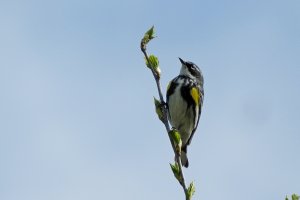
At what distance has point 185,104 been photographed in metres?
9.58

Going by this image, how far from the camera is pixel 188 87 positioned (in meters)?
9.87

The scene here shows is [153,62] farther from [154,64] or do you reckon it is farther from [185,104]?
[185,104]

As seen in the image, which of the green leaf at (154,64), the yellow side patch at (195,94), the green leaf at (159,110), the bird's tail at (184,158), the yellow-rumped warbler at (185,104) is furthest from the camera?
the bird's tail at (184,158)

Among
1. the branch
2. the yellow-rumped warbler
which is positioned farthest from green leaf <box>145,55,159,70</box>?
the yellow-rumped warbler

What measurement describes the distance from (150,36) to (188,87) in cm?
492

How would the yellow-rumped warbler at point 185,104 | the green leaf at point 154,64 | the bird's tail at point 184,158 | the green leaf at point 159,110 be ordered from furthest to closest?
1. the bird's tail at point 184,158
2. the yellow-rumped warbler at point 185,104
3. the green leaf at point 154,64
4. the green leaf at point 159,110

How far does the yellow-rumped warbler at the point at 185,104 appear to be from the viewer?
31.1 feet

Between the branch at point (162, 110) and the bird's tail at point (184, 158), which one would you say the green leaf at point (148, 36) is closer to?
the branch at point (162, 110)

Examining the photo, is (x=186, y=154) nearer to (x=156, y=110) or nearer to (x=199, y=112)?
(x=199, y=112)

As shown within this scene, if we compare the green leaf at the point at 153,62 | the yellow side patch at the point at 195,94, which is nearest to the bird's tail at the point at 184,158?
the yellow side patch at the point at 195,94

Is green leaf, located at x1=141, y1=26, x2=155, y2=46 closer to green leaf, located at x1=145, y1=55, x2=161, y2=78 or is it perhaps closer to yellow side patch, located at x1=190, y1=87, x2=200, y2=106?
green leaf, located at x1=145, y1=55, x2=161, y2=78

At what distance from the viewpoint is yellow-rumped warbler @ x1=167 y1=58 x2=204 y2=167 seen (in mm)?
9492

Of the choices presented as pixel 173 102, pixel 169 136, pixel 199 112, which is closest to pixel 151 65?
pixel 169 136

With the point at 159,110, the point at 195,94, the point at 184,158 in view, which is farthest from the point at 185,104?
the point at 159,110
